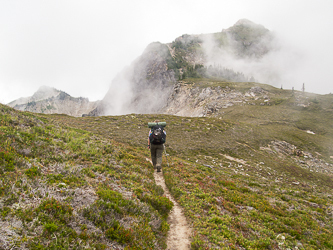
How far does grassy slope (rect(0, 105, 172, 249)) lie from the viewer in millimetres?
4719

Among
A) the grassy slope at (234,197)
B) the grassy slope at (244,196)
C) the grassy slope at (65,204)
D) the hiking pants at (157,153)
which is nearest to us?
the grassy slope at (65,204)

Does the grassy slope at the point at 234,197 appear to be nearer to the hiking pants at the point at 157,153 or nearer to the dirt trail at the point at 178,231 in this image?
the dirt trail at the point at 178,231

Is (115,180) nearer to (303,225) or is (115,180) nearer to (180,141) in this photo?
(303,225)

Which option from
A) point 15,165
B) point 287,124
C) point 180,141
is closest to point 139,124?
point 180,141

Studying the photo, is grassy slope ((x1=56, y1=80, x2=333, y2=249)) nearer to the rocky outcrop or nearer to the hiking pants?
the hiking pants

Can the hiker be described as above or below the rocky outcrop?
below

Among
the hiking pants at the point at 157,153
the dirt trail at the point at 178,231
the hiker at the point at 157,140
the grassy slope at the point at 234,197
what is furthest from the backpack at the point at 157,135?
the dirt trail at the point at 178,231

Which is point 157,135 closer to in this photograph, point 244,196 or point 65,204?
point 244,196

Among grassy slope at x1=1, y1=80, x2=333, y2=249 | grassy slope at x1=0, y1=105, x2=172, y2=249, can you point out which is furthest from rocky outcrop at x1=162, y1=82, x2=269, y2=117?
grassy slope at x1=0, y1=105, x2=172, y2=249

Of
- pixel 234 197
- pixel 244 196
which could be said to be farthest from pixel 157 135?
pixel 244 196

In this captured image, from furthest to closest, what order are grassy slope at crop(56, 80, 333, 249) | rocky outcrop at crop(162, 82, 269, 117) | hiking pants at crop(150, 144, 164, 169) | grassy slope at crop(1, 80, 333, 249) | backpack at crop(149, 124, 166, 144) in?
rocky outcrop at crop(162, 82, 269, 117), hiking pants at crop(150, 144, 164, 169), backpack at crop(149, 124, 166, 144), grassy slope at crop(56, 80, 333, 249), grassy slope at crop(1, 80, 333, 249)

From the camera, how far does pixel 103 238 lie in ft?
17.7

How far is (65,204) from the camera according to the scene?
5.86 m

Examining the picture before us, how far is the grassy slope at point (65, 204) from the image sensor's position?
472 cm
